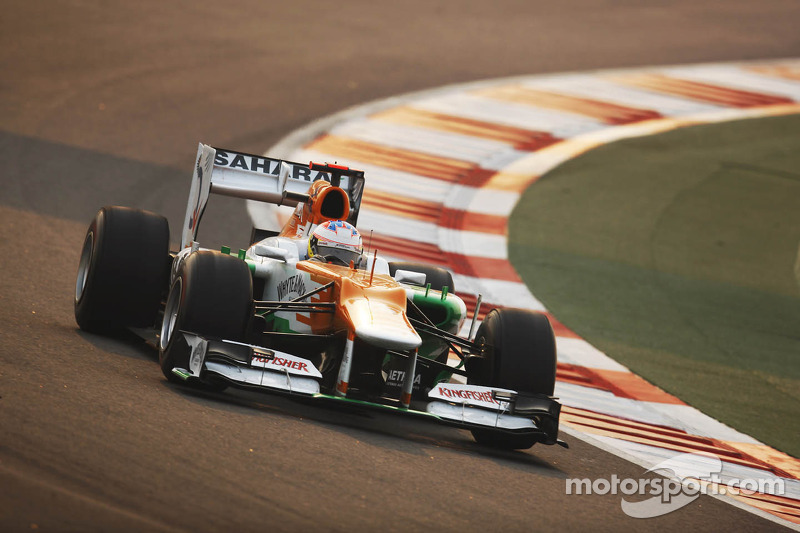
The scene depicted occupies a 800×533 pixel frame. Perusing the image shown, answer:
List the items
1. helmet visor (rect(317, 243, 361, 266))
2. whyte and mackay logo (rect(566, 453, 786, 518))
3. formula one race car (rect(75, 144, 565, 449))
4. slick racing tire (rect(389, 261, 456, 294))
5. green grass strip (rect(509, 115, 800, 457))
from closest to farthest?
1. whyte and mackay logo (rect(566, 453, 786, 518))
2. formula one race car (rect(75, 144, 565, 449))
3. helmet visor (rect(317, 243, 361, 266))
4. slick racing tire (rect(389, 261, 456, 294))
5. green grass strip (rect(509, 115, 800, 457))

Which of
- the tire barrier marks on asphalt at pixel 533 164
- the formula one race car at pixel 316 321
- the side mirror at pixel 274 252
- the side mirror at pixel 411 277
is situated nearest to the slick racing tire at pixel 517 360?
the formula one race car at pixel 316 321

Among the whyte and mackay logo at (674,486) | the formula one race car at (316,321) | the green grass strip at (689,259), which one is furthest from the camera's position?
the green grass strip at (689,259)

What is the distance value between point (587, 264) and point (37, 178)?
7063 millimetres

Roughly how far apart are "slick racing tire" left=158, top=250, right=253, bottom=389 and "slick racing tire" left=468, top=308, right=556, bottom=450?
1851 millimetres

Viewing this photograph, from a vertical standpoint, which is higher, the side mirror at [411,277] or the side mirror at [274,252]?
the side mirror at [274,252]

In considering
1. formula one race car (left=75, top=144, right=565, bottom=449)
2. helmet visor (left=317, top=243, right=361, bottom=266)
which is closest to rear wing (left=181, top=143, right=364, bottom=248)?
formula one race car (left=75, top=144, right=565, bottom=449)

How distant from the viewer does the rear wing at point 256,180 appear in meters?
9.88

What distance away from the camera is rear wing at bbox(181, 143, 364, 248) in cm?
988

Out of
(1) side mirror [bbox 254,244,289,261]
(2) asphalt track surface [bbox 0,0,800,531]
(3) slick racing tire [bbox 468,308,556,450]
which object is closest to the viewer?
(2) asphalt track surface [bbox 0,0,800,531]

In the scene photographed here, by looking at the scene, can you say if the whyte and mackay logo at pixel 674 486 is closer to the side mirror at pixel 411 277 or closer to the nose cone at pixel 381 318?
the nose cone at pixel 381 318

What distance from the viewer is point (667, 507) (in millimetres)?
7383

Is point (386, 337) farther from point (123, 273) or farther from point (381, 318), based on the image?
point (123, 273)

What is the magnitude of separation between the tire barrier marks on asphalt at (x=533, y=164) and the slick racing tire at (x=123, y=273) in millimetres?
2933

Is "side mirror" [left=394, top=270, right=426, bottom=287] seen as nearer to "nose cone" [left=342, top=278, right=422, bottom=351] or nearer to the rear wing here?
the rear wing
